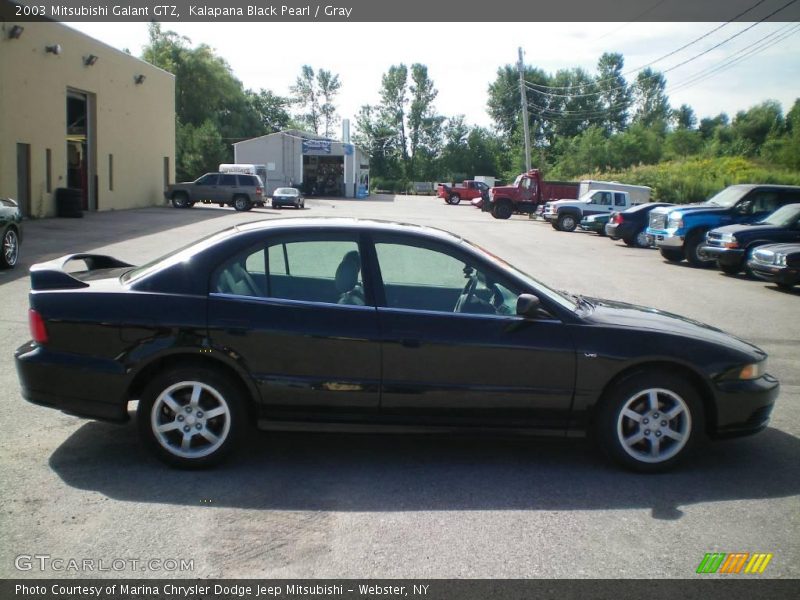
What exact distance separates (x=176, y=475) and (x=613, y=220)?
23.4 meters

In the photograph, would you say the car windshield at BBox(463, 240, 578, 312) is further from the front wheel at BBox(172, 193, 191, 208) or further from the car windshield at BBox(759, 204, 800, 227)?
the front wheel at BBox(172, 193, 191, 208)

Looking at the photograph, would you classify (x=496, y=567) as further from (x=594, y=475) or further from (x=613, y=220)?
(x=613, y=220)

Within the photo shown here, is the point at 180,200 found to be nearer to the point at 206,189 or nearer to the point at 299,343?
the point at 206,189

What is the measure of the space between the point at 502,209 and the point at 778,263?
89.3ft

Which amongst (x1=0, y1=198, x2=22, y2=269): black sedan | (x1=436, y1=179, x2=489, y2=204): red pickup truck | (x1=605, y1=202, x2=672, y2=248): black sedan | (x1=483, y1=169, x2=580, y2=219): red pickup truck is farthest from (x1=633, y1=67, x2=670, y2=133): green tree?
(x1=0, y1=198, x2=22, y2=269): black sedan

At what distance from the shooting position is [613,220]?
26250 millimetres

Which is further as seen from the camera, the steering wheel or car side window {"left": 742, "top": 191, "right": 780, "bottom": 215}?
car side window {"left": 742, "top": 191, "right": 780, "bottom": 215}

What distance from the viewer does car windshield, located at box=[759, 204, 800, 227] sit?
16984 millimetres

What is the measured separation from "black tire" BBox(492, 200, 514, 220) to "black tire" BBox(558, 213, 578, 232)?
8255 mm

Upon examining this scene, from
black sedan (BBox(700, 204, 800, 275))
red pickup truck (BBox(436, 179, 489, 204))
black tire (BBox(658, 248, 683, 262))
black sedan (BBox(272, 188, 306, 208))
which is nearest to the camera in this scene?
black sedan (BBox(700, 204, 800, 275))

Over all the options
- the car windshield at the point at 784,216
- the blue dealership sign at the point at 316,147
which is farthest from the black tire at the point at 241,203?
the car windshield at the point at 784,216

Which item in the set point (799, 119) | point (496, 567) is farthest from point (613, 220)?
point (799, 119)

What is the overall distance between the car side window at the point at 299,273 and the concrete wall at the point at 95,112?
23029mm

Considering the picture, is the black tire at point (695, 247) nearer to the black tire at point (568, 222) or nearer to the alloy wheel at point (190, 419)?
the black tire at point (568, 222)
